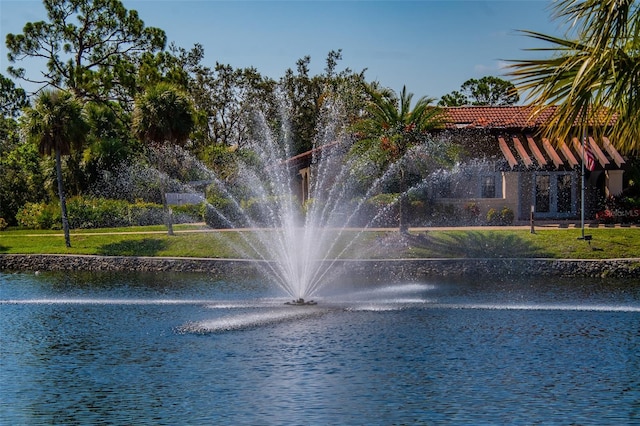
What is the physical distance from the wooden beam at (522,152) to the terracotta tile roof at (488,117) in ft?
2.72

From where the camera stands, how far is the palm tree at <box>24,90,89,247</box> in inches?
1581

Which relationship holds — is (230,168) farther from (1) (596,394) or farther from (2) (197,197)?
(1) (596,394)

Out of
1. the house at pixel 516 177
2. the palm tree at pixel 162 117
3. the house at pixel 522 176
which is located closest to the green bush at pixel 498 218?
the house at pixel 516 177

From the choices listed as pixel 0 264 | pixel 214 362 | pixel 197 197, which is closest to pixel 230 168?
pixel 197 197

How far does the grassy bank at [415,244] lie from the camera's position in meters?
35.0

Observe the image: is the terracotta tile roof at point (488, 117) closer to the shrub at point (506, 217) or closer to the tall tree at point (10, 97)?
→ the shrub at point (506, 217)

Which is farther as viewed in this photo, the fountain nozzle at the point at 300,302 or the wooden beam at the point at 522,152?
the wooden beam at the point at 522,152

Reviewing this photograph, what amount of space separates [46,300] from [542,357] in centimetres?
1719

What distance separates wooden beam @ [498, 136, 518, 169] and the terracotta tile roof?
1174 millimetres

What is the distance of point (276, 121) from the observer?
236ft

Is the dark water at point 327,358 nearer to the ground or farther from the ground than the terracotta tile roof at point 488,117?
nearer to the ground

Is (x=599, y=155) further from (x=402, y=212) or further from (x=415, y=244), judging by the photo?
(x=415, y=244)

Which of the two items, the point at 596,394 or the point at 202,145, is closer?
the point at 596,394

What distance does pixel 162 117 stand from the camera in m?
41.0
